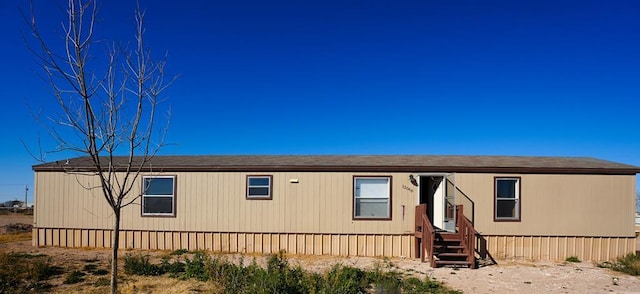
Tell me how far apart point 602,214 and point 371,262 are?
6.77 meters

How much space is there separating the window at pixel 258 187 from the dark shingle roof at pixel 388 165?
0.29 metres

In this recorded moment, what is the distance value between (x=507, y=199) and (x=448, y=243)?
222cm

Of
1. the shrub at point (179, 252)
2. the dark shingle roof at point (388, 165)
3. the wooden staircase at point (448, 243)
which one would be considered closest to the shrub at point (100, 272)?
the shrub at point (179, 252)

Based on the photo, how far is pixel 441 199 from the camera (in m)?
12.2

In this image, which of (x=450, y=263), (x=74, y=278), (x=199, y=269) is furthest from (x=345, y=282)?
(x=74, y=278)

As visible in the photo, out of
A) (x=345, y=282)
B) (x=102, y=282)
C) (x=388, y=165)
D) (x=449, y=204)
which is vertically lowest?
(x=102, y=282)

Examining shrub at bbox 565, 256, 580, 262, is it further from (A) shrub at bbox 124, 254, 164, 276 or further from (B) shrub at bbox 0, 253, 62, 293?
(B) shrub at bbox 0, 253, 62, 293

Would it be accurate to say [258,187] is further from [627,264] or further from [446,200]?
[627,264]

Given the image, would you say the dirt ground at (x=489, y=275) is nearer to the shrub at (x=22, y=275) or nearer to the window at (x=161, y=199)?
the shrub at (x=22, y=275)

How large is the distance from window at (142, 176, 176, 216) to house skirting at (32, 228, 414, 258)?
23.2 inches

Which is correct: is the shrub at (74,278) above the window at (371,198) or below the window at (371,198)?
below

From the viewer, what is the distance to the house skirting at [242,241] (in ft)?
41.0

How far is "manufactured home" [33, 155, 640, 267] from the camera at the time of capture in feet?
41.0

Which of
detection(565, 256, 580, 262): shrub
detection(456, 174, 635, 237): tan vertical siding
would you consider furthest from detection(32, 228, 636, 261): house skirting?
detection(456, 174, 635, 237): tan vertical siding
